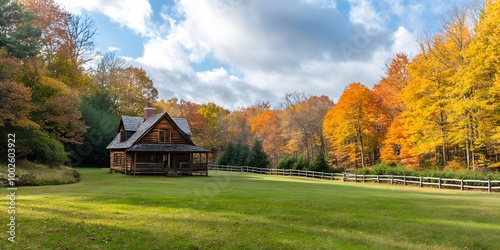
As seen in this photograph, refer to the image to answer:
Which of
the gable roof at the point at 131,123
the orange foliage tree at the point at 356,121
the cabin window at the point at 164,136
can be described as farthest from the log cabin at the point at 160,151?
the orange foliage tree at the point at 356,121

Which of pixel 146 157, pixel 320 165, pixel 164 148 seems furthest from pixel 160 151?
pixel 320 165

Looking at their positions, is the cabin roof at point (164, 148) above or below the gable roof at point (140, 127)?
below

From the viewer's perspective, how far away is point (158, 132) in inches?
1462

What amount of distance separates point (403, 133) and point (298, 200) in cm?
2707

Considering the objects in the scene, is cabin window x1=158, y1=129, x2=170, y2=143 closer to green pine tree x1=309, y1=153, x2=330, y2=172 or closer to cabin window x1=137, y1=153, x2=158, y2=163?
cabin window x1=137, y1=153, x2=158, y2=163

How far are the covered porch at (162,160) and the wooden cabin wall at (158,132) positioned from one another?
74 cm

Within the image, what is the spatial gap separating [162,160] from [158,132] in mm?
3225

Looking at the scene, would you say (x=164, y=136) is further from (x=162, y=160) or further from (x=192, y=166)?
(x=192, y=166)

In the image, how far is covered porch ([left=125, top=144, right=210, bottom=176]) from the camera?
35.2m

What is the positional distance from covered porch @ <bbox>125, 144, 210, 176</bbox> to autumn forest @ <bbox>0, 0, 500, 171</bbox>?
5591mm

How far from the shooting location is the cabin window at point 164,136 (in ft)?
122

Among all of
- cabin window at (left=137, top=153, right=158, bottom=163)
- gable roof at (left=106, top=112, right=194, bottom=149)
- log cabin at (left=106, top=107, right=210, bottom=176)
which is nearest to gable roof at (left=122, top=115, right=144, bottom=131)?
gable roof at (left=106, top=112, right=194, bottom=149)

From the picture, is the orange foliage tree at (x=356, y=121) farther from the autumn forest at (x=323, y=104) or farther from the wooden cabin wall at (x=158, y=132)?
the wooden cabin wall at (x=158, y=132)

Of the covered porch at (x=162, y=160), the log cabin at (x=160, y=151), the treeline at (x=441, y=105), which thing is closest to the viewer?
the treeline at (x=441, y=105)
